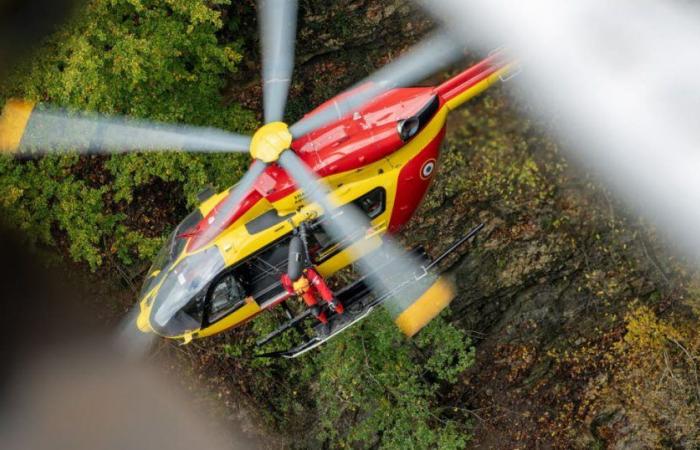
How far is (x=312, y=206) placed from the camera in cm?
939

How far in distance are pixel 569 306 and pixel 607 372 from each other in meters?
1.27

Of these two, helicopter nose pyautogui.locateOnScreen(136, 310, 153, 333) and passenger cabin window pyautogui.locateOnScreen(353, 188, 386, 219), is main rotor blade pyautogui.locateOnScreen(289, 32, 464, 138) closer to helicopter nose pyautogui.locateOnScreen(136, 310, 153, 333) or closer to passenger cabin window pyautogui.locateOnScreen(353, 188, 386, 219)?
passenger cabin window pyautogui.locateOnScreen(353, 188, 386, 219)

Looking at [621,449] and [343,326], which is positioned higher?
[343,326]

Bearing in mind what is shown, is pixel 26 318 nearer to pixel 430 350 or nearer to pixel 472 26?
pixel 430 350

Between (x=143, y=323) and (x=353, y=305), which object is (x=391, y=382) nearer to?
(x=353, y=305)

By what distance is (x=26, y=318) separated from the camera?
12.9 m

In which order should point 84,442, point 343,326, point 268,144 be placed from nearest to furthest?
1. point 268,144
2. point 343,326
3. point 84,442

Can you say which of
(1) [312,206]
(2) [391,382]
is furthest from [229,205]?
(2) [391,382]

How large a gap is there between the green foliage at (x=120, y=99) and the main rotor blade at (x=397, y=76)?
8.53ft

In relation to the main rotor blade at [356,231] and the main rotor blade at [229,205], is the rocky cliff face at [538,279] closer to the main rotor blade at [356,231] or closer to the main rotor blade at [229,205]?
the main rotor blade at [356,231]

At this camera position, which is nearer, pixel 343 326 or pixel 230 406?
pixel 343 326

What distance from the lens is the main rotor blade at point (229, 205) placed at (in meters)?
8.79

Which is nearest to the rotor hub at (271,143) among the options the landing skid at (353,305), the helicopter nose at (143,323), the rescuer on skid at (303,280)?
the rescuer on skid at (303,280)

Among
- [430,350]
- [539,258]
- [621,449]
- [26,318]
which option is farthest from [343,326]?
[26,318]
